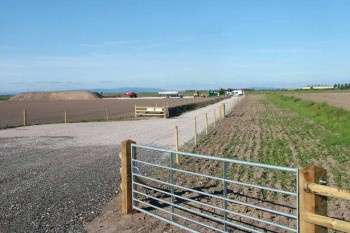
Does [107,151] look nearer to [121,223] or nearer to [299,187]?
[121,223]

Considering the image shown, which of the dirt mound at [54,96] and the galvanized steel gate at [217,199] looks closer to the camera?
the galvanized steel gate at [217,199]

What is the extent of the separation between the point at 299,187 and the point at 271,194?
4.96 meters

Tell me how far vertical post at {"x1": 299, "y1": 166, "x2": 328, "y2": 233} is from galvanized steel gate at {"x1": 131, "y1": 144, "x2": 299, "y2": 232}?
0.97 m

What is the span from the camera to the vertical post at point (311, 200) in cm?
478

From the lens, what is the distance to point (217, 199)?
946 centimetres

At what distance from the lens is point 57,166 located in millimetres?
13883

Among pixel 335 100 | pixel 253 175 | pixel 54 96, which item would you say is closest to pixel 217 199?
pixel 253 175

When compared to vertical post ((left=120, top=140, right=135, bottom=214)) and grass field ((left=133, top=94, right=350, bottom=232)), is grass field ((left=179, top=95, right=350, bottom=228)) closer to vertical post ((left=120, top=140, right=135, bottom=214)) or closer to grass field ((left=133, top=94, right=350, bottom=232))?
grass field ((left=133, top=94, right=350, bottom=232))

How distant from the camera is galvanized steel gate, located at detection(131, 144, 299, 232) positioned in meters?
6.70

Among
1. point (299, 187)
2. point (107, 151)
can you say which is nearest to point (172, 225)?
point (299, 187)

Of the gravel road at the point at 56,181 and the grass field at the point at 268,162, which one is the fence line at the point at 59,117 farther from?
the grass field at the point at 268,162

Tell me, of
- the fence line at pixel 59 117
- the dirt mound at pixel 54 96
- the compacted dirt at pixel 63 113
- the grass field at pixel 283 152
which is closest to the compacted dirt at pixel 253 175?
the grass field at pixel 283 152

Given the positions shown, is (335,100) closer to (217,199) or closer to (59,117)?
(59,117)

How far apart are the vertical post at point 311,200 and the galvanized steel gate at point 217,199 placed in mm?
965
